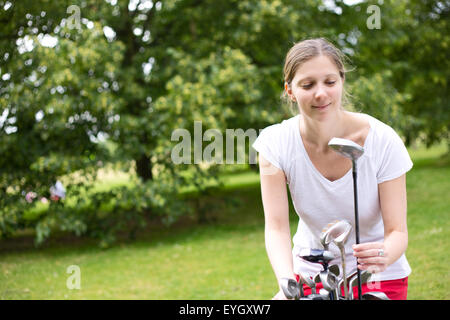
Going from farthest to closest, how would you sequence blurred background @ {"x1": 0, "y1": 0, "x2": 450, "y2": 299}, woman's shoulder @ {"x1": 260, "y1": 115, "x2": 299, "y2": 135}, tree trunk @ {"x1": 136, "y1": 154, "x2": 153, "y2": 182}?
tree trunk @ {"x1": 136, "y1": 154, "x2": 153, "y2": 182}
blurred background @ {"x1": 0, "y1": 0, "x2": 450, "y2": 299}
woman's shoulder @ {"x1": 260, "y1": 115, "x2": 299, "y2": 135}

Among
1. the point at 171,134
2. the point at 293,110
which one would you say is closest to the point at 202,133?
the point at 171,134

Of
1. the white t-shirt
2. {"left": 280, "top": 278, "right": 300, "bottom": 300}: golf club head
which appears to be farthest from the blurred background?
{"left": 280, "top": 278, "right": 300, "bottom": 300}: golf club head

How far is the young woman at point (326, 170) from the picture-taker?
2014 mm

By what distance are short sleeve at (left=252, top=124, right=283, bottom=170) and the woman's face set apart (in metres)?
0.26

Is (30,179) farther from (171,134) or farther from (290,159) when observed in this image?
(290,159)

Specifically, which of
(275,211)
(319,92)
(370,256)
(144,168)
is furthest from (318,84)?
(144,168)

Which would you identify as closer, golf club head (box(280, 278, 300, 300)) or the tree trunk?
golf club head (box(280, 278, 300, 300))

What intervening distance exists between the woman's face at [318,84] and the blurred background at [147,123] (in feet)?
15.3

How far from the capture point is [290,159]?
220cm

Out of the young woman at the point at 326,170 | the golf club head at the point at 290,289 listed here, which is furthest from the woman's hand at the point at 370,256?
the golf club head at the point at 290,289

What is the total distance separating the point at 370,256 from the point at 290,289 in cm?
33

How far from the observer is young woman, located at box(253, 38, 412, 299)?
2.01 m

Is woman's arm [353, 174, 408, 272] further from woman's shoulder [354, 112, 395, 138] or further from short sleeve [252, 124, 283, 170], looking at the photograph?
short sleeve [252, 124, 283, 170]
